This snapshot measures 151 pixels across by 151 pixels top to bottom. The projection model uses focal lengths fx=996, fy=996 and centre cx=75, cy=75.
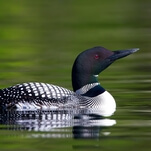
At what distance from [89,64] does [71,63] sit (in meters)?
4.55

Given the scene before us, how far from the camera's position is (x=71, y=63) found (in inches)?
649

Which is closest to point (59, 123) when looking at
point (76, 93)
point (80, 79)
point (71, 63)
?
point (76, 93)

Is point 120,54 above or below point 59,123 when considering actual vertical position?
above

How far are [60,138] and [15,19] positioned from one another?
672 inches

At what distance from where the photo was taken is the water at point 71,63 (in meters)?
10.0

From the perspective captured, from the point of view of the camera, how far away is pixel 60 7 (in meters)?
30.8

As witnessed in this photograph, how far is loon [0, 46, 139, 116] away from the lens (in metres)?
11.5

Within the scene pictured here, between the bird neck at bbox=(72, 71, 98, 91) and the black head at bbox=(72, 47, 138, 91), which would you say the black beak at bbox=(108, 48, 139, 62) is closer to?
the black head at bbox=(72, 47, 138, 91)

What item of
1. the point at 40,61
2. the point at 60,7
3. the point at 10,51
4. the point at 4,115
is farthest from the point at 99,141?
the point at 60,7

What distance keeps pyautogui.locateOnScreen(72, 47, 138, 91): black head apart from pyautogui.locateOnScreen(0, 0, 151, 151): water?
52 cm

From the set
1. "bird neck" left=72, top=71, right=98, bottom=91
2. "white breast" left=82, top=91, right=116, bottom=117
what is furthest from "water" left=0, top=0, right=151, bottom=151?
"bird neck" left=72, top=71, right=98, bottom=91

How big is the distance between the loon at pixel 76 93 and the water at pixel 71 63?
20cm

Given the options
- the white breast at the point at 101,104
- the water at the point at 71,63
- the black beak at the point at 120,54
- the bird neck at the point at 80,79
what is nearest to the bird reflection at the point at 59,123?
the water at the point at 71,63

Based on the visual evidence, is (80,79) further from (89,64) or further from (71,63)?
(71,63)
